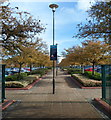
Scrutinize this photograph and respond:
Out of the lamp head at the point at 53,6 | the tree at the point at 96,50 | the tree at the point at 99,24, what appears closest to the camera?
the tree at the point at 99,24

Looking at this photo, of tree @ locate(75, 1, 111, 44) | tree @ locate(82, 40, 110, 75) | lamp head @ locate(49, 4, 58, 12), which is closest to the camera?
tree @ locate(75, 1, 111, 44)

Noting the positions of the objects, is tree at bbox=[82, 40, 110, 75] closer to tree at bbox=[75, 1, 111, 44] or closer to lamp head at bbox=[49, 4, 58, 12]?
lamp head at bbox=[49, 4, 58, 12]

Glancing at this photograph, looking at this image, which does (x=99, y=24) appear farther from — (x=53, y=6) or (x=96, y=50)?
(x=96, y=50)

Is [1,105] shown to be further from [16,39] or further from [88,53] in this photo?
[88,53]

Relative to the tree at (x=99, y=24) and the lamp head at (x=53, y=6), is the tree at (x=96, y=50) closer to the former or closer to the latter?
the lamp head at (x=53, y=6)

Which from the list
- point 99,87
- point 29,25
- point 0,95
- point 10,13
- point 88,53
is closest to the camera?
point 10,13

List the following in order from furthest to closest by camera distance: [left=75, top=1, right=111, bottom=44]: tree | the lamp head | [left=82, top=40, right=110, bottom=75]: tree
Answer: [left=82, top=40, right=110, bottom=75]: tree < the lamp head < [left=75, top=1, right=111, bottom=44]: tree

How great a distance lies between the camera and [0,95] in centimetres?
718

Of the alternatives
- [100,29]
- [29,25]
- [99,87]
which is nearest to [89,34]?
[100,29]

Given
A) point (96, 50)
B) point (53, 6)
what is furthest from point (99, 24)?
point (96, 50)

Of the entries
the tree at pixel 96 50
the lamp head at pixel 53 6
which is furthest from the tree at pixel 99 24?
the tree at pixel 96 50

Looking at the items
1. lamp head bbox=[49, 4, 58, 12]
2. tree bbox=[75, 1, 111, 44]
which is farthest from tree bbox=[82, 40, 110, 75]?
tree bbox=[75, 1, 111, 44]

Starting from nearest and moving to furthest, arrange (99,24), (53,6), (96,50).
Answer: (99,24) → (53,6) → (96,50)

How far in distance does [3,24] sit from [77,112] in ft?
15.1
